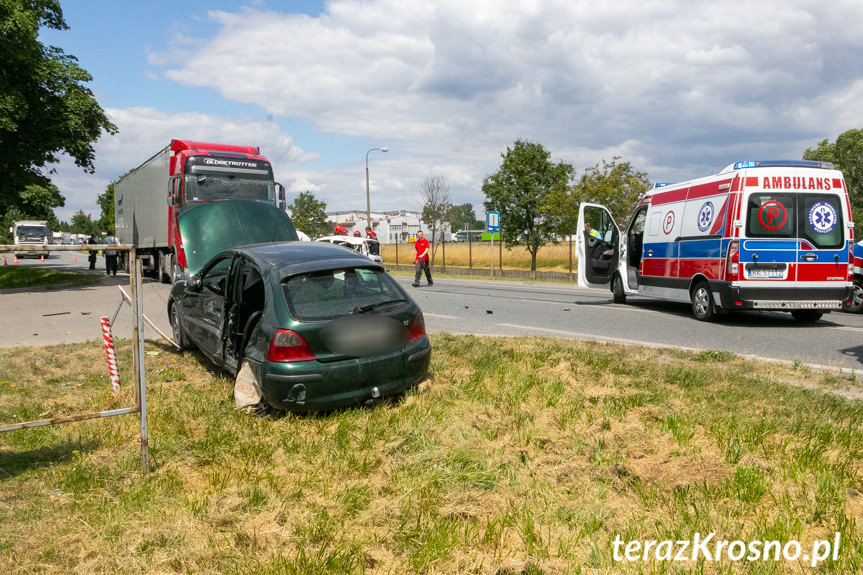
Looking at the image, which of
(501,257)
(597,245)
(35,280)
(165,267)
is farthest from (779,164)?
(501,257)

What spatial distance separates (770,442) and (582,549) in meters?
2.06

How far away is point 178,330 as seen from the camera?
834cm

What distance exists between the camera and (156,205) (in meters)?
19.7

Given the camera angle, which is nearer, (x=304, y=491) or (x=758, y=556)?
(x=758, y=556)

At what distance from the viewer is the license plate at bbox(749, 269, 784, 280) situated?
10266 mm

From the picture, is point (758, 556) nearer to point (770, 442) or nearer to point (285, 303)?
point (770, 442)

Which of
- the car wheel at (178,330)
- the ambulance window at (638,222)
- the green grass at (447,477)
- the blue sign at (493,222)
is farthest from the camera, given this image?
the blue sign at (493,222)

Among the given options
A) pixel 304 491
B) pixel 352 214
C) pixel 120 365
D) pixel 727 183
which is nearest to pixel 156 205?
pixel 120 365

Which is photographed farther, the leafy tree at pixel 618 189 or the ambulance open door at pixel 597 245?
the leafy tree at pixel 618 189

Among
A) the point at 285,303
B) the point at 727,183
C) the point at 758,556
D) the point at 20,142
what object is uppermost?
the point at 20,142

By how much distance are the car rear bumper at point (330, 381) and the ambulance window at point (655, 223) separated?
8945 mm

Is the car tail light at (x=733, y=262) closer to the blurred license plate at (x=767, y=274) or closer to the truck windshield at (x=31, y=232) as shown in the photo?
the blurred license plate at (x=767, y=274)

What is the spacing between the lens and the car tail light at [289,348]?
5.10 m

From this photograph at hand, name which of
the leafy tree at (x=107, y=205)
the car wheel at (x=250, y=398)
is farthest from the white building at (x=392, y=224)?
the car wheel at (x=250, y=398)
